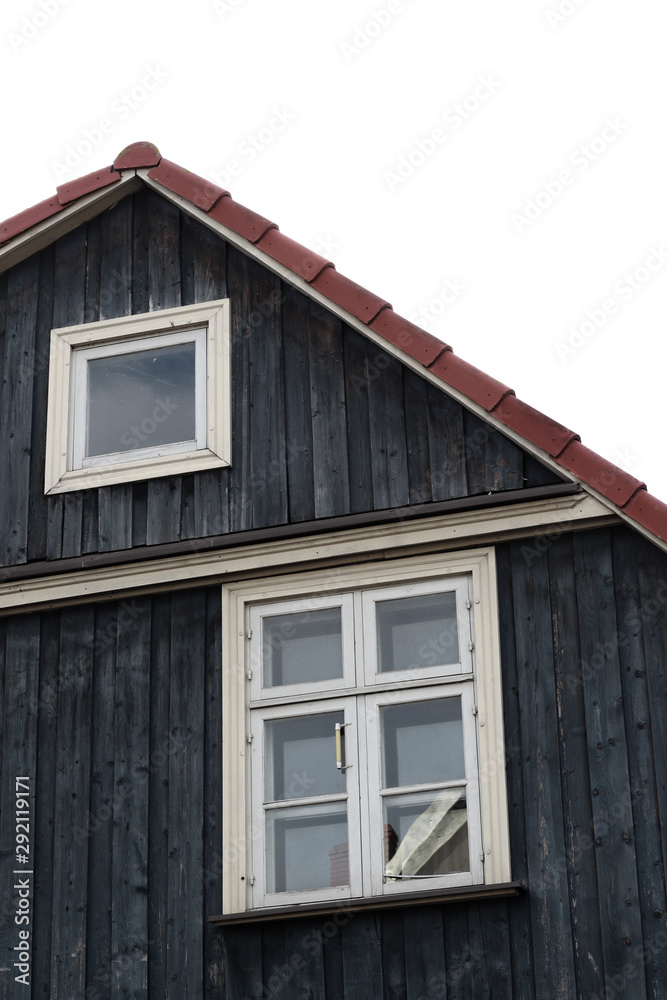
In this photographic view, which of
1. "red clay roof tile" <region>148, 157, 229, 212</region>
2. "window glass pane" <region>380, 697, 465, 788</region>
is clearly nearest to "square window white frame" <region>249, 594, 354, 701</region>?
"window glass pane" <region>380, 697, 465, 788</region>

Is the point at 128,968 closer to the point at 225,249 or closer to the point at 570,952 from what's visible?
the point at 570,952

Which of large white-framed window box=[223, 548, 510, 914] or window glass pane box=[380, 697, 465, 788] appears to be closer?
large white-framed window box=[223, 548, 510, 914]

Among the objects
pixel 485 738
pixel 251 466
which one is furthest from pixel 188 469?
pixel 485 738

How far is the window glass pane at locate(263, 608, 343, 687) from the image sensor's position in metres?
8.92

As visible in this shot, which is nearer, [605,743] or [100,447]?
[605,743]

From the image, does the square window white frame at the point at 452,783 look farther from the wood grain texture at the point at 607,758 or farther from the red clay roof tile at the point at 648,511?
the red clay roof tile at the point at 648,511

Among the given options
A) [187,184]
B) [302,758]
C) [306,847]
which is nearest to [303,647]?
[302,758]

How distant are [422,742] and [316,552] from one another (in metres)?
1.33

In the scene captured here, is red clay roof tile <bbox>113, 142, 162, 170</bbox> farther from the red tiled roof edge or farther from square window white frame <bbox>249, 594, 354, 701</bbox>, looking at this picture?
square window white frame <bbox>249, 594, 354, 701</bbox>

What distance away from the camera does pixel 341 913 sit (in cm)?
811

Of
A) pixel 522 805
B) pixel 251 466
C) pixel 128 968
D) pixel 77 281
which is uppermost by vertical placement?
pixel 77 281

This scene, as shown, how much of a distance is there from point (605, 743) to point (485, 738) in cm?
67

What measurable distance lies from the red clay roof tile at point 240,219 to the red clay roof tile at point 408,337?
110cm

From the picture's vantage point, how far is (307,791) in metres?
8.62
